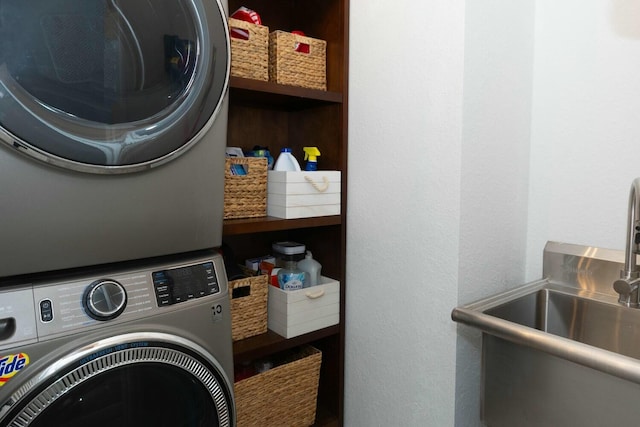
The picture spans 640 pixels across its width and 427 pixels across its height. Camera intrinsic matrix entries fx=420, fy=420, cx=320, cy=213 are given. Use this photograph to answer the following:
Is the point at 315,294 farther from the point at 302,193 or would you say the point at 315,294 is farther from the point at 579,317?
the point at 579,317

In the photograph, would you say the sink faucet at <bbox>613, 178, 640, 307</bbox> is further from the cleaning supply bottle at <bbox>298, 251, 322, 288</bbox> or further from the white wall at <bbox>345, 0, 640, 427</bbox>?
the cleaning supply bottle at <bbox>298, 251, 322, 288</bbox>

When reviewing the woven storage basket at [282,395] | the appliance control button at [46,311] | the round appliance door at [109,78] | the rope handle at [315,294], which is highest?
the round appliance door at [109,78]

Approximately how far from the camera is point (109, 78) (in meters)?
0.89

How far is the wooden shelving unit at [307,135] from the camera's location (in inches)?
60.3

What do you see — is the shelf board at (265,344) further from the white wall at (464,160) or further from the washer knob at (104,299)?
the washer knob at (104,299)

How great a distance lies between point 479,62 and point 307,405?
1.38 meters

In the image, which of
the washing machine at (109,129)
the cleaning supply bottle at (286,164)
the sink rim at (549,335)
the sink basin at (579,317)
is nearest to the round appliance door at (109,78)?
the washing machine at (109,129)

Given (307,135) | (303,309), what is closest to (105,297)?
(303,309)

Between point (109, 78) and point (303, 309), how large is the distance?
3.39ft

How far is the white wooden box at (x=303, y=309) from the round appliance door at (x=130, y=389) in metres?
0.50

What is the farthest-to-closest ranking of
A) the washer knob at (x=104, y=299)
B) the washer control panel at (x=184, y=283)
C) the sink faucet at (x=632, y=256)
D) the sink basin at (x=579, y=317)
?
the sink basin at (x=579, y=317) → the sink faucet at (x=632, y=256) → the washer control panel at (x=184, y=283) → the washer knob at (x=104, y=299)

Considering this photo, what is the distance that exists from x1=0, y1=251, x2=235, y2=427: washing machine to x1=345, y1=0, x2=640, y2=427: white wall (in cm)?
66

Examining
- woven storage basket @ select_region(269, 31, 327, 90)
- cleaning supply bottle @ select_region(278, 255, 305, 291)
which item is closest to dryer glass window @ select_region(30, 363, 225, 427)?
cleaning supply bottle @ select_region(278, 255, 305, 291)

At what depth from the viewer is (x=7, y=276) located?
2.71ft
